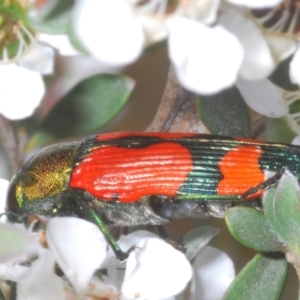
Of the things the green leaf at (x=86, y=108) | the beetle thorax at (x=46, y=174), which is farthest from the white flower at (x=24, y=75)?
the beetle thorax at (x=46, y=174)

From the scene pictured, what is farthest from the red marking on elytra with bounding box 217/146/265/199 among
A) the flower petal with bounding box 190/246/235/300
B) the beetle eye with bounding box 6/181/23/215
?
the beetle eye with bounding box 6/181/23/215

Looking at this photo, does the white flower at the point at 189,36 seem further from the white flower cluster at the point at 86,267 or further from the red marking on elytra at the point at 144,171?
the red marking on elytra at the point at 144,171

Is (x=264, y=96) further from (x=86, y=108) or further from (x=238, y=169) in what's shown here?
(x=86, y=108)

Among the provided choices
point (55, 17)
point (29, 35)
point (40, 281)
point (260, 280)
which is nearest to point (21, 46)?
point (29, 35)

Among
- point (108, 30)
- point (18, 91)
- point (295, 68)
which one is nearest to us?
point (108, 30)

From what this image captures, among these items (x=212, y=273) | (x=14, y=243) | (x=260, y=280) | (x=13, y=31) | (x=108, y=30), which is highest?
(x=108, y=30)

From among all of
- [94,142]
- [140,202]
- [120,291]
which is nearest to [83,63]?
[94,142]

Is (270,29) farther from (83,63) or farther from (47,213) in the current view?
(83,63)
